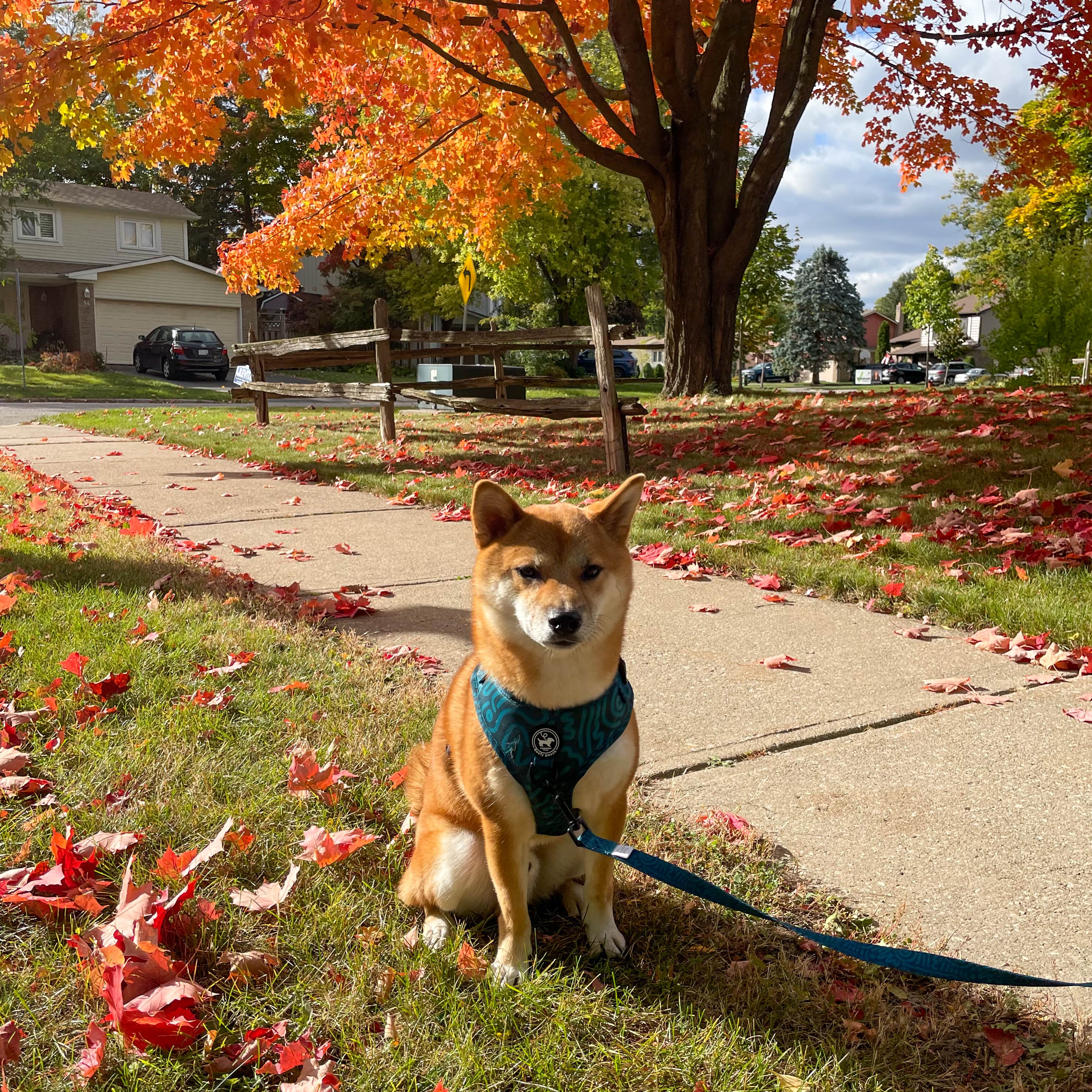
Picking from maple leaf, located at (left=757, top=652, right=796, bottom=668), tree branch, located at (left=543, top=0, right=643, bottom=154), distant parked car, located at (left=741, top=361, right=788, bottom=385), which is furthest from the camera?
distant parked car, located at (left=741, top=361, right=788, bottom=385)

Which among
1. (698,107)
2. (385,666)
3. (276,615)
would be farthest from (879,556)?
(698,107)

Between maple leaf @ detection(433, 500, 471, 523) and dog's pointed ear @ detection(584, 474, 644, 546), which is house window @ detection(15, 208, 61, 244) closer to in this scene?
maple leaf @ detection(433, 500, 471, 523)

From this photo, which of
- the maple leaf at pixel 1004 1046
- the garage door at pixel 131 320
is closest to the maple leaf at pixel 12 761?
the maple leaf at pixel 1004 1046

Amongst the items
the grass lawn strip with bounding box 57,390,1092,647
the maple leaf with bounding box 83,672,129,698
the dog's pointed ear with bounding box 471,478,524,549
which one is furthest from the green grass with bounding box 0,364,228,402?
the dog's pointed ear with bounding box 471,478,524,549

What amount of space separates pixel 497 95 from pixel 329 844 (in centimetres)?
1547

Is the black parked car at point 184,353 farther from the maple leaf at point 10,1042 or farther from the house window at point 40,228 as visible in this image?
the maple leaf at point 10,1042

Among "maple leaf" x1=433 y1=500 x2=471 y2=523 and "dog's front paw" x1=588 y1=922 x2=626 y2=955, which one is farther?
"maple leaf" x1=433 y1=500 x2=471 y2=523

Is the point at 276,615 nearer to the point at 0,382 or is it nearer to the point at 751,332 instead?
the point at 0,382

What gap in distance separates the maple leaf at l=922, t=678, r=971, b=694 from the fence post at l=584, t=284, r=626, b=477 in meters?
5.40

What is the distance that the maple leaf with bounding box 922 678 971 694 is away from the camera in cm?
398

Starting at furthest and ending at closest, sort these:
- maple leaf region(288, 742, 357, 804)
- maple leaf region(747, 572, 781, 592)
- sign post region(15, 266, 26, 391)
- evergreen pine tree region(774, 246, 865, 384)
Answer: evergreen pine tree region(774, 246, 865, 384) → sign post region(15, 266, 26, 391) → maple leaf region(747, 572, 781, 592) → maple leaf region(288, 742, 357, 804)

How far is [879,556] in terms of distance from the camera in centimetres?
589

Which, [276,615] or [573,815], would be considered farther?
[276,615]

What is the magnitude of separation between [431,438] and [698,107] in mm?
6829
